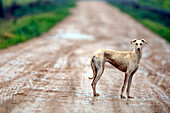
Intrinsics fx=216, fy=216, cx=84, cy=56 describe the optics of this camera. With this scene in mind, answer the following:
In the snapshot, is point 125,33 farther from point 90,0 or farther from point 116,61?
point 90,0

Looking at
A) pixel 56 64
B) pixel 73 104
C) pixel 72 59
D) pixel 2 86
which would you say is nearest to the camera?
pixel 73 104

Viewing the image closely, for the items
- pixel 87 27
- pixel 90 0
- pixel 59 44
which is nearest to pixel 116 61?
pixel 59 44

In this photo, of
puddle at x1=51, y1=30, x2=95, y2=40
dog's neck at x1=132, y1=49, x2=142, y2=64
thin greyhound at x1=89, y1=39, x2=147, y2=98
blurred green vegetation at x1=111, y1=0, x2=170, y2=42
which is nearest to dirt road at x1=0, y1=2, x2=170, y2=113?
thin greyhound at x1=89, y1=39, x2=147, y2=98

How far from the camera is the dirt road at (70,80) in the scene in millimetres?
5699

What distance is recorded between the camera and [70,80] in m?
7.53

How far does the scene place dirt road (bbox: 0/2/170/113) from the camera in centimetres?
570

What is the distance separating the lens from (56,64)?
934cm

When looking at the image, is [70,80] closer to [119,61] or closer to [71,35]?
[119,61]

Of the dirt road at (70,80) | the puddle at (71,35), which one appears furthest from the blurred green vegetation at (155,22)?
the puddle at (71,35)

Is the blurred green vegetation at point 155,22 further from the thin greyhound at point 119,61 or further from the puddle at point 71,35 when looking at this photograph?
the thin greyhound at point 119,61

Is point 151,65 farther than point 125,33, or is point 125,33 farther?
point 125,33

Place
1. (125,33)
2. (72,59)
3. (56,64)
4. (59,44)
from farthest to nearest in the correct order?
(125,33), (59,44), (72,59), (56,64)

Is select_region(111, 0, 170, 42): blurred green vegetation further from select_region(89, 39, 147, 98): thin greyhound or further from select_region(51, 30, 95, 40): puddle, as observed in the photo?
select_region(89, 39, 147, 98): thin greyhound

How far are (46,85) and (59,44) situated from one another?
6.67m
